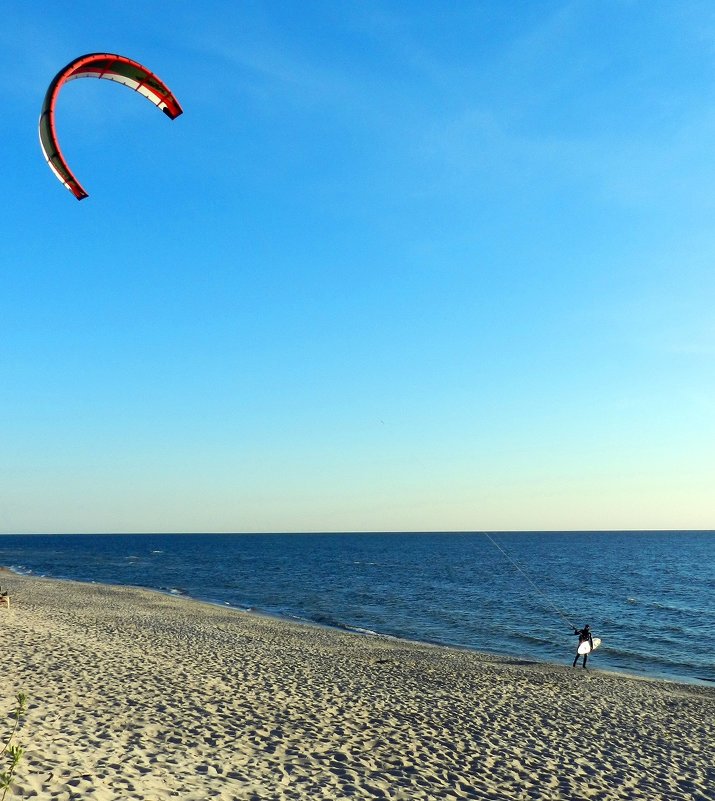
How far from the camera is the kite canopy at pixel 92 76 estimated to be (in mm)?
7098

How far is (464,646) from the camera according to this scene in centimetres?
2952

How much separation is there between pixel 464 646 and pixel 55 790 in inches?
953

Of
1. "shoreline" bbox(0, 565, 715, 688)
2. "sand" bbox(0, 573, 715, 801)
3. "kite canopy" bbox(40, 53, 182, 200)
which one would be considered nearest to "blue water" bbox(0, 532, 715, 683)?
"shoreline" bbox(0, 565, 715, 688)

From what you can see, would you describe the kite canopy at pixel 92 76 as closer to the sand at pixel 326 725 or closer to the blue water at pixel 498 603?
the sand at pixel 326 725

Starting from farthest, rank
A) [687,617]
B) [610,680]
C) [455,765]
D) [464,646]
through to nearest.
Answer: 1. [687,617]
2. [464,646]
3. [610,680]
4. [455,765]

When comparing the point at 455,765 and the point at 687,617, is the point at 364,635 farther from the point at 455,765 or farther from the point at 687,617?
the point at 687,617

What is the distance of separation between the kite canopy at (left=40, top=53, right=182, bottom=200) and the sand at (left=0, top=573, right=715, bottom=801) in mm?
7700

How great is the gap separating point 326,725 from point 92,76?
12.0 metres

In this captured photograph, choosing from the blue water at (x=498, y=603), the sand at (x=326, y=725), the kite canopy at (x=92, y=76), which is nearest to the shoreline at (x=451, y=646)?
the blue water at (x=498, y=603)

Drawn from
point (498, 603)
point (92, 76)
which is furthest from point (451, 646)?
point (92, 76)

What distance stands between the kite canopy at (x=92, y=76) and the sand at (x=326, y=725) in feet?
25.3

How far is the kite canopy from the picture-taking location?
23.3 feet

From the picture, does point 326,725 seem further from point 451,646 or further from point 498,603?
point 498,603

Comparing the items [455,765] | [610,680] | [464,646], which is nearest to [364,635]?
[464,646]
